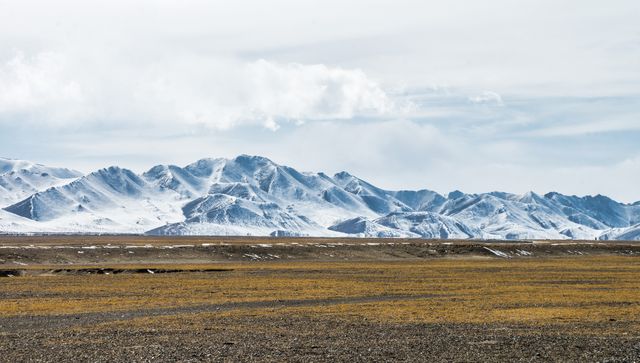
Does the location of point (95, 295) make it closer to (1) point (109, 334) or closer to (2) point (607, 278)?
(1) point (109, 334)

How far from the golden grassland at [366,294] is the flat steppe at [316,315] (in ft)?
0.38

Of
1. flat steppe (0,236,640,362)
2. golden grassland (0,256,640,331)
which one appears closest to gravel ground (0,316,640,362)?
flat steppe (0,236,640,362)

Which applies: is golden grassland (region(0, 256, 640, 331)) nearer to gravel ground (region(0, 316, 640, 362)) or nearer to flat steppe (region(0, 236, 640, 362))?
flat steppe (region(0, 236, 640, 362))

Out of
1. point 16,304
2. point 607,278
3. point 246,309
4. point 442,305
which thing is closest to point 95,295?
point 16,304

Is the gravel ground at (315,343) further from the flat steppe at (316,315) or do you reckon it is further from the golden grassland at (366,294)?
the golden grassland at (366,294)

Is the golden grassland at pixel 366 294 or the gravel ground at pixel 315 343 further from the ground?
the golden grassland at pixel 366 294

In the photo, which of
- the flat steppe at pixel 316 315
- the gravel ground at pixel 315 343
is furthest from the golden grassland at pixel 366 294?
the gravel ground at pixel 315 343

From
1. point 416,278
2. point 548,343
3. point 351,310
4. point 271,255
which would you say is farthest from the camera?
point 271,255

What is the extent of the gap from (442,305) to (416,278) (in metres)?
31.9

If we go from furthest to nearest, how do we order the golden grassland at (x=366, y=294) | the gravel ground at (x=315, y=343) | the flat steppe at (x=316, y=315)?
the golden grassland at (x=366, y=294), the flat steppe at (x=316, y=315), the gravel ground at (x=315, y=343)

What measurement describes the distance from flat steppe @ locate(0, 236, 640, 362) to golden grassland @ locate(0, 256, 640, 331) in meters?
0.11

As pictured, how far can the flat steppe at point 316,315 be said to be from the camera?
36.6 meters

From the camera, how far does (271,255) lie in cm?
14425

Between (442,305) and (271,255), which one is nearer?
(442,305)
